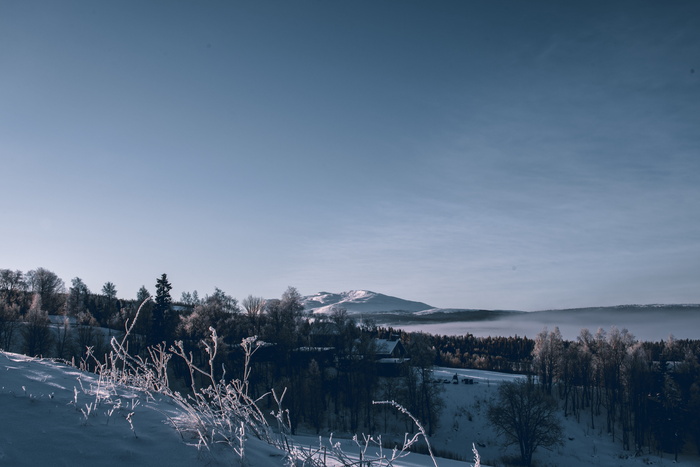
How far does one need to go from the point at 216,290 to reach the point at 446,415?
157ft

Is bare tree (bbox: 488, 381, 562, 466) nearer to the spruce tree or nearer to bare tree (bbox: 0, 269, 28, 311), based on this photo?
the spruce tree

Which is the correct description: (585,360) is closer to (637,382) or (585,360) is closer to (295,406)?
(637,382)

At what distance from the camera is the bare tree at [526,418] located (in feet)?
146

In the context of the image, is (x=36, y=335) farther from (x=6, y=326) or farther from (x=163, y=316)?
(x=163, y=316)

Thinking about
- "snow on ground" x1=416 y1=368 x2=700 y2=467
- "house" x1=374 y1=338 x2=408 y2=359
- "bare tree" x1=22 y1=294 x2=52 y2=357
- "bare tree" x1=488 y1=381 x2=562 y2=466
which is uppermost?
"bare tree" x1=22 y1=294 x2=52 y2=357

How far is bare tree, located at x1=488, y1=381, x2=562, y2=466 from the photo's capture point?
146ft

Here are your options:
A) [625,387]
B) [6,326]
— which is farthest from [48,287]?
[625,387]

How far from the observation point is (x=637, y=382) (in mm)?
58188

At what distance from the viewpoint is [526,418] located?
45.0 meters

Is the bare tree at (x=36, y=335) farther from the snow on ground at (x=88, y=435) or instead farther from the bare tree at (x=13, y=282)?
the snow on ground at (x=88, y=435)

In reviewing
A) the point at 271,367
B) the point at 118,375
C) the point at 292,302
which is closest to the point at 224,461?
the point at 118,375

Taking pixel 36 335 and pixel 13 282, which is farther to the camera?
pixel 13 282

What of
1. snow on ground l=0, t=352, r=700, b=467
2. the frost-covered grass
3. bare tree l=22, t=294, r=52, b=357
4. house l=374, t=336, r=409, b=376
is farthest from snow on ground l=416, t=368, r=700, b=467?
bare tree l=22, t=294, r=52, b=357

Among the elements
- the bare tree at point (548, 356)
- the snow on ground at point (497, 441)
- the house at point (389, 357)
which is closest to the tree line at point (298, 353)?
the snow on ground at point (497, 441)
